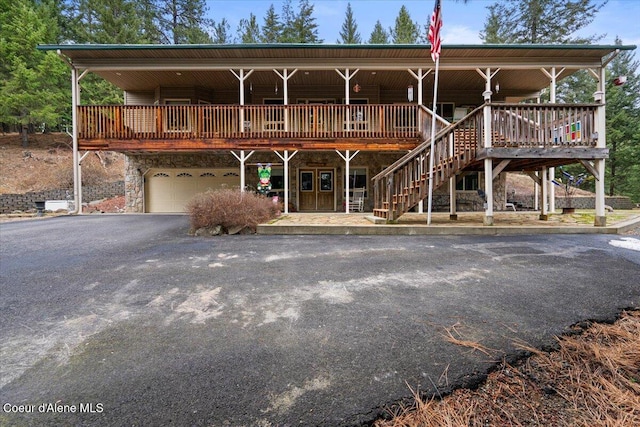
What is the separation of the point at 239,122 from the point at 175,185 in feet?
15.9

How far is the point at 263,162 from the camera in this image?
49.0 ft

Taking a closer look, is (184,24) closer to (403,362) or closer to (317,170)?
(317,170)

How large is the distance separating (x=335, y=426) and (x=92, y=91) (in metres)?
27.4

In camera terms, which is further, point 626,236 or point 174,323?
point 626,236

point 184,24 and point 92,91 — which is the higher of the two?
point 184,24

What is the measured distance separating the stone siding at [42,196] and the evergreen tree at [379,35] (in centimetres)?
2722

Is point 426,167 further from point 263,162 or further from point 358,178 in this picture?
point 263,162

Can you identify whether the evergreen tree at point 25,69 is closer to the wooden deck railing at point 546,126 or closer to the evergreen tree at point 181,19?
the evergreen tree at point 181,19

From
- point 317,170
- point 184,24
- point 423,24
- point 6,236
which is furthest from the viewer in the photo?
point 423,24

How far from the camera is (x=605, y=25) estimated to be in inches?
898

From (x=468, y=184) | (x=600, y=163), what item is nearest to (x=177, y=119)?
(x=468, y=184)

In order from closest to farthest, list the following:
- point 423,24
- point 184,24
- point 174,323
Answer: point 174,323, point 184,24, point 423,24

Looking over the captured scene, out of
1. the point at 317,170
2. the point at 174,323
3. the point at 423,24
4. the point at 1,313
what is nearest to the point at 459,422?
the point at 174,323

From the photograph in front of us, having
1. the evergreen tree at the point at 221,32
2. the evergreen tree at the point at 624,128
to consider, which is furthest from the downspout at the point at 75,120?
the evergreen tree at the point at 624,128
